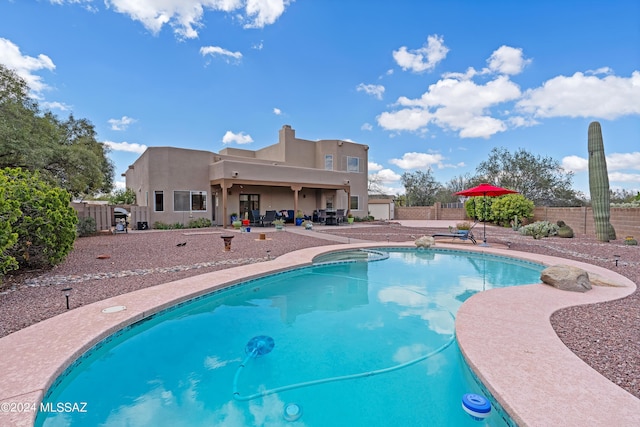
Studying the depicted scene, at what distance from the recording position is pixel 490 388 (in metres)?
2.46

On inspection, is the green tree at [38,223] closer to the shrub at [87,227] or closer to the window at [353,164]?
the shrub at [87,227]

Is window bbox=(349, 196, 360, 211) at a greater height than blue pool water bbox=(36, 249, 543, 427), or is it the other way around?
window bbox=(349, 196, 360, 211)

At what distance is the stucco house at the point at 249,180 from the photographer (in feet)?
53.9

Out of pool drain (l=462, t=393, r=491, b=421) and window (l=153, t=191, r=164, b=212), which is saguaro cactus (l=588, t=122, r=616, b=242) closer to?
pool drain (l=462, t=393, r=491, b=421)

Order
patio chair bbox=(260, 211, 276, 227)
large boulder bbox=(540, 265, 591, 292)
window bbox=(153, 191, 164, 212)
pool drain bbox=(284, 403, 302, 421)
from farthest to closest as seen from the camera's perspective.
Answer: patio chair bbox=(260, 211, 276, 227) < window bbox=(153, 191, 164, 212) < large boulder bbox=(540, 265, 591, 292) < pool drain bbox=(284, 403, 302, 421)

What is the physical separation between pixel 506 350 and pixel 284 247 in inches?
309

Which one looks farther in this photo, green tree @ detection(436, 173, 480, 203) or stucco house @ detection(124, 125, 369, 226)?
green tree @ detection(436, 173, 480, 203)

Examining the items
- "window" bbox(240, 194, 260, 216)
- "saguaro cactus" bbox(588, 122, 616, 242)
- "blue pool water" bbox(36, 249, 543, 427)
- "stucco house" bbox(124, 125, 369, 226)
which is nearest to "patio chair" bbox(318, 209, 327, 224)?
"stucco house" bbox(124, 125, 369, 226)

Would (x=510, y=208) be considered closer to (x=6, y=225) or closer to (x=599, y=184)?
(x=599, y=184)

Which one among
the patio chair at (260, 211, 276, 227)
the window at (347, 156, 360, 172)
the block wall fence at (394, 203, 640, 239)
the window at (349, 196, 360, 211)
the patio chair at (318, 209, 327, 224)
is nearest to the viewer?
the block wall fence at (394, 203, 640, 239)

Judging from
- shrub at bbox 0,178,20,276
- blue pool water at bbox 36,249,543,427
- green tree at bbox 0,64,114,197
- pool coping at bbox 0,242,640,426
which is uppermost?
green tree at bbox 0,64,114,197

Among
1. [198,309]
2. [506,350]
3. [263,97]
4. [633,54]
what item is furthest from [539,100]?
[198,309]

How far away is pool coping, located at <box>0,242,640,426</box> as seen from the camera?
7.04ft

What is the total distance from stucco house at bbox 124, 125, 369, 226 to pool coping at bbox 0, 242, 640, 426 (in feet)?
40.8
